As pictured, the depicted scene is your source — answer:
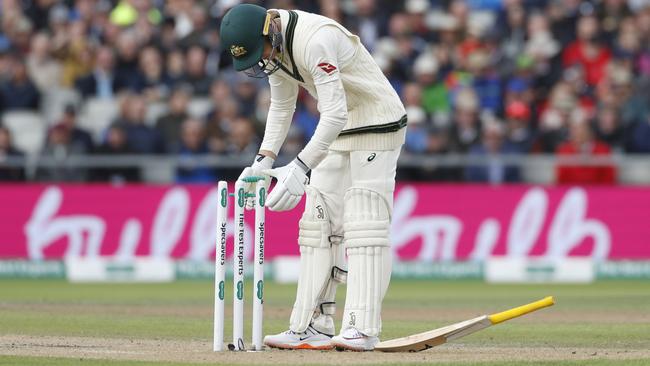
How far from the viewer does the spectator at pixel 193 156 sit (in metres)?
17.4

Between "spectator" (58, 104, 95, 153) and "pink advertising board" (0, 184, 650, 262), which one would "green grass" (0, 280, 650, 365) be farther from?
"spectator" (58, 104, 95, 153)

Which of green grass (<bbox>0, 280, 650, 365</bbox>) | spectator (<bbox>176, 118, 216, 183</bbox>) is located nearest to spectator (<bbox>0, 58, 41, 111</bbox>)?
spectator (<bbox>176, 118, 216, 183</bbox>)

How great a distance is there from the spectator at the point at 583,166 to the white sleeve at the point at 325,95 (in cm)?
969

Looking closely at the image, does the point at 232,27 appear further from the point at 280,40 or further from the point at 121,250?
the point at 121,250

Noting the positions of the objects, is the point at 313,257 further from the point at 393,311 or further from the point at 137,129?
the point at 137,129

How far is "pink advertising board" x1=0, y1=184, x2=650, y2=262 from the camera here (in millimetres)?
17234

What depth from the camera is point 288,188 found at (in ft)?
25.8

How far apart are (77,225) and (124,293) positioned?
285 cm

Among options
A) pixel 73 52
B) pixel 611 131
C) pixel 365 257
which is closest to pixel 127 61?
pixel 73 52

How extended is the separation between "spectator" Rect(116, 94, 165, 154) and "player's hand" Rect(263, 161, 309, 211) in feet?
32.4

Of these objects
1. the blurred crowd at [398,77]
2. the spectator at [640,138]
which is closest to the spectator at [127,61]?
the blurred crowd at [398,77]

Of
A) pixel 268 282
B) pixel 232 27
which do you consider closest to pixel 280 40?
pixel 232 27

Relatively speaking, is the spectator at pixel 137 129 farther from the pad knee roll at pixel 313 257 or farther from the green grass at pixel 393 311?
the pad knee roll at pixel 313 257

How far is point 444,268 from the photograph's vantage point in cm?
1739
